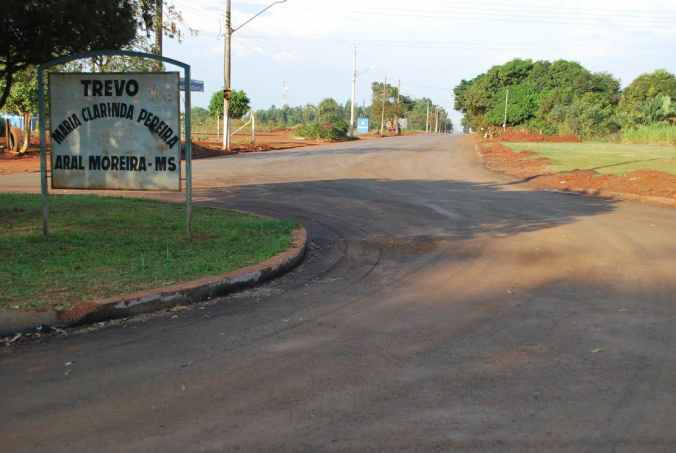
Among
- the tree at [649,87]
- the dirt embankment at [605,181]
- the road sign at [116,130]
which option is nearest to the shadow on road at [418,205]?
the dirt embankment at [605,181]

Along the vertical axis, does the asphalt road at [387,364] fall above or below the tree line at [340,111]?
below

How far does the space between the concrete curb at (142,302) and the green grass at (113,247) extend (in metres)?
0.16

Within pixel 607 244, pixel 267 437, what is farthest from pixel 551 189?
pixel 267 437

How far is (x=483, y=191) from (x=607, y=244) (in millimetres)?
7166

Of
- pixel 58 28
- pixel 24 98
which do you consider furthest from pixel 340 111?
pixel 58 28

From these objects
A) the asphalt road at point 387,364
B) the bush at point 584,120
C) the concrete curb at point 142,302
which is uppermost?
the bush at point 584,120

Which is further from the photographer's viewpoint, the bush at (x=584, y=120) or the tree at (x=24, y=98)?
the bush at (x=584, y=120)

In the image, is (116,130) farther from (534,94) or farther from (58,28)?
(534,94)

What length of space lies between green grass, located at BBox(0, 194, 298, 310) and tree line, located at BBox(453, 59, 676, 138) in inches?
1836

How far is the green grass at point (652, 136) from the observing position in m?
39.5

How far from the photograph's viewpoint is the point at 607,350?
458 cm

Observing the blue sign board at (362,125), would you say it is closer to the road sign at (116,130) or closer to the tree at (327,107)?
the tree at (327,107)

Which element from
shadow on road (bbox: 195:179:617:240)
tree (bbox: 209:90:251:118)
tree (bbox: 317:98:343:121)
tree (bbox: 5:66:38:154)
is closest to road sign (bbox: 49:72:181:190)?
shadow on road (bbox: 195:179:617:240)

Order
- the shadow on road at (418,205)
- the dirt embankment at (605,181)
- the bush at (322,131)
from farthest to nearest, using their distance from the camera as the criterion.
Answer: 1. the bush at (322,131)
2. the dirt embankment at (605,181)
3. the shadow on road at (418,205)
